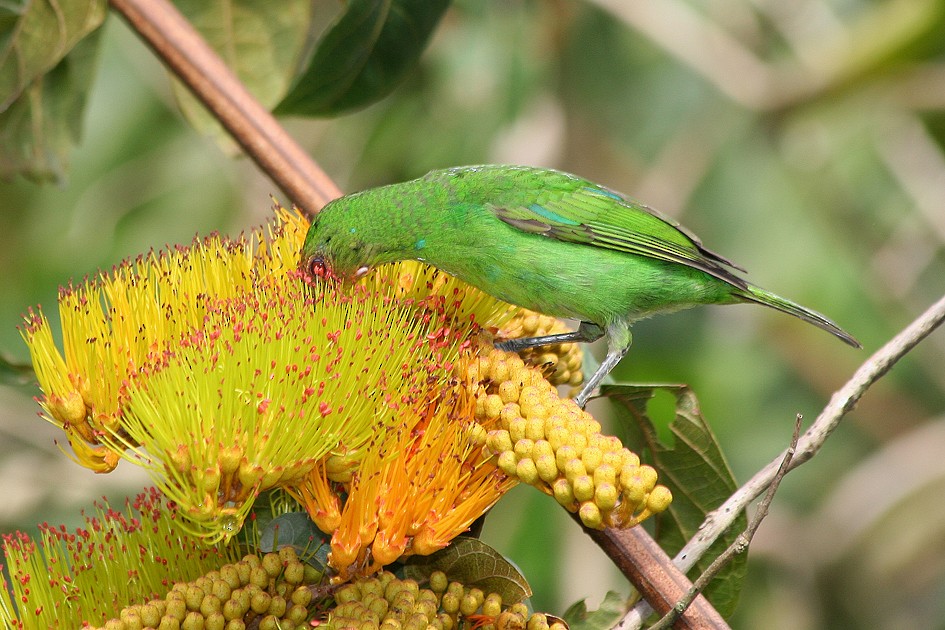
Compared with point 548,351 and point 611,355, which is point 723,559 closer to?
point 548,351

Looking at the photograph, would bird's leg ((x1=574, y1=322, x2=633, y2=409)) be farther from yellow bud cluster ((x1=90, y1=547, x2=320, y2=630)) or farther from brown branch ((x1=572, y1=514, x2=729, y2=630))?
yellow bud cluster ((x1=90, y1=547, x2=320, y2=630))

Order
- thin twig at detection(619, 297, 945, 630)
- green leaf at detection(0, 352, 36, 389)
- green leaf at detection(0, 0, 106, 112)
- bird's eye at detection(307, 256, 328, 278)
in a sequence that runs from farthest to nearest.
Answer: green leaf at detection(0, 0, 106, 112) < green leaf at detection(0, 352, 36, 389) < bird's eye at detection(307, 256, 328, 278) < thin twig at detection(619, 297, 945, 630)

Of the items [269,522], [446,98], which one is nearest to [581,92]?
→ [446,98]

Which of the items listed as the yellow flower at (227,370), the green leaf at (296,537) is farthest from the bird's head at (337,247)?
the green leaf at (296,537)

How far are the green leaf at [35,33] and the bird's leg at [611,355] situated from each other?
1.81m

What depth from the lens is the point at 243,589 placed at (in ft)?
6.85

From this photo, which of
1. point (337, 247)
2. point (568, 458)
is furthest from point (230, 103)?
point (568, 458)

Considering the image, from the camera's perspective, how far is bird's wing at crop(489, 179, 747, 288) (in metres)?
3.23

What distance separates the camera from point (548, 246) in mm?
3244

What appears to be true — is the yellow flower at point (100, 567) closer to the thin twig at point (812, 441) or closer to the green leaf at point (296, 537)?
the green leaf at point (296, 537)

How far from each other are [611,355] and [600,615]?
755 mm

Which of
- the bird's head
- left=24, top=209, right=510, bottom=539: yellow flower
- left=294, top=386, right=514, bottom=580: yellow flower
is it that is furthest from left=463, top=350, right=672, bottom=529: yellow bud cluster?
the bird's head

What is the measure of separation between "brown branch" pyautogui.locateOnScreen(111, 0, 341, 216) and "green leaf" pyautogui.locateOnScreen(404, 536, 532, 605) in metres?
1.12

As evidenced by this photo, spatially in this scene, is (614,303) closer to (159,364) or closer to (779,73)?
(159,364)
